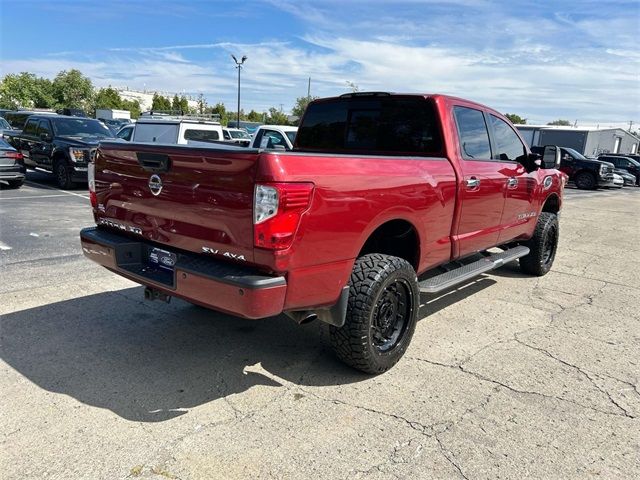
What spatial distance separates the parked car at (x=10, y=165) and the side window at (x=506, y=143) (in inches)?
448

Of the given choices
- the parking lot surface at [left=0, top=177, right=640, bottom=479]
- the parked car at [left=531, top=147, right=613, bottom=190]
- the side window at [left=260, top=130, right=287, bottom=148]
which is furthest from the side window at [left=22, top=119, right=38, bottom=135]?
the parked car at [left=531, top=147, right=613, bottom=190]

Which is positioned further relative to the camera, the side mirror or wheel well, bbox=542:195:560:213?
wheel well, bbox=542:195:560:213

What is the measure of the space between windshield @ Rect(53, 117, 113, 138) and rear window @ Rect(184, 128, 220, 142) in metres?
3.46

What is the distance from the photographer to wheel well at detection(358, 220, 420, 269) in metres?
3.78

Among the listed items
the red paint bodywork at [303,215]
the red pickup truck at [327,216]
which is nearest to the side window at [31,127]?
the red pickup truck at [327,216]

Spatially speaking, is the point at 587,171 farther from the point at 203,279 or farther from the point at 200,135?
the point at 203,279

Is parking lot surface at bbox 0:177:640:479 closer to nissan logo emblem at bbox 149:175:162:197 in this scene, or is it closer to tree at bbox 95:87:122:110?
nissan logo emblem at bbox 149:175:162:197

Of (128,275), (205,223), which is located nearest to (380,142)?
(205,223)

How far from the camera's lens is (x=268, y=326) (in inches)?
172

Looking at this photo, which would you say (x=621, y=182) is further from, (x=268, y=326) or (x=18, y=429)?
(x=18, y=429)

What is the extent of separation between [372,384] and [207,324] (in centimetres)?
164

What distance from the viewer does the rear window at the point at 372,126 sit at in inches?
169

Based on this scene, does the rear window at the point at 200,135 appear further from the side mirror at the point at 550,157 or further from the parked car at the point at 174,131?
the side mirror at the point at 550,157

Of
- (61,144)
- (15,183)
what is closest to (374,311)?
(61,144)
